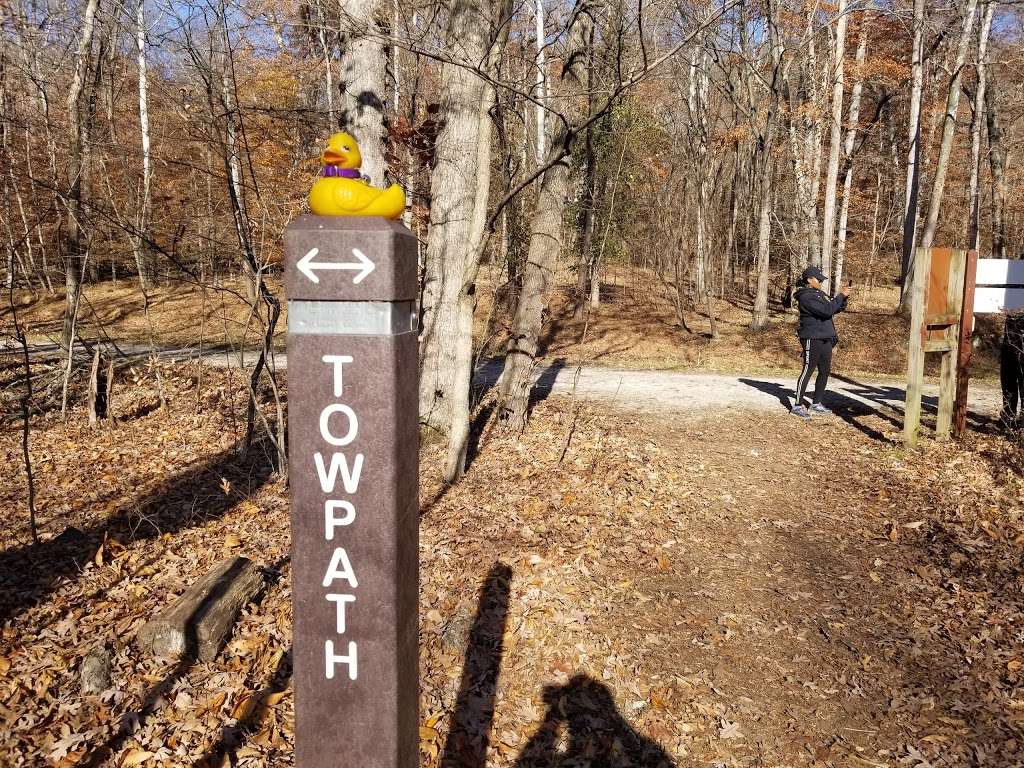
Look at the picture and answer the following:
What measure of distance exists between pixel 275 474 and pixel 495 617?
3674 mm

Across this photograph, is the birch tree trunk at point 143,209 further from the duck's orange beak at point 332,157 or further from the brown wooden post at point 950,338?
the brown wooden post at point 950,338

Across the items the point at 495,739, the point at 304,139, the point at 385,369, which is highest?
the point at 304,139

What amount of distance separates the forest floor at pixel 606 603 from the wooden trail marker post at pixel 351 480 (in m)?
1.70

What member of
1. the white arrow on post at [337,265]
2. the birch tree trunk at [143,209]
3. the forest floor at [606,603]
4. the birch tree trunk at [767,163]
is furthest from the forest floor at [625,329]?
the white arrow on post at [337,265]

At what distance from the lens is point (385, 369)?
6.61 feet

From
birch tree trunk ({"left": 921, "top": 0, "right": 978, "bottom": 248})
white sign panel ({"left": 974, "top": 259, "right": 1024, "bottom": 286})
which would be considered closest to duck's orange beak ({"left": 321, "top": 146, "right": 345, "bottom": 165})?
white sign panel ({"left": 974, "top": 259, "right": 1024, "bottom": 286})

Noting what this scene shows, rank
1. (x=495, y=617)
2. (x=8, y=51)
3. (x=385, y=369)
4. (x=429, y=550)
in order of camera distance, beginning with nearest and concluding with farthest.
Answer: (x=385, y=369), (x=495, y=617), (x=429, y=550), (x=8, y=51)

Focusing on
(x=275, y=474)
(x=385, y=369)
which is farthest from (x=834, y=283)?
(x=385, y=369)

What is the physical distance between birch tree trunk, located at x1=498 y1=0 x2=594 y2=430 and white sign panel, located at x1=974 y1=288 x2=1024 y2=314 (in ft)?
17.1

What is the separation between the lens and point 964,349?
26.3 feet

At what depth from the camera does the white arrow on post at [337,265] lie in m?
1.96

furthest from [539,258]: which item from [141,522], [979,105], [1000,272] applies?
[979,105]

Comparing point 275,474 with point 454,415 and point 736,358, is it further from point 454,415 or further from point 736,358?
point 736,358

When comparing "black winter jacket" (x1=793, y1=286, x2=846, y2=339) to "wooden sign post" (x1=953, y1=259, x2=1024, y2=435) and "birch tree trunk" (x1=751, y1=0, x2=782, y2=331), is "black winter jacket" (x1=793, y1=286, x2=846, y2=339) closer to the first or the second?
"wooden sign post" (x1=953, y1=259, x2=1024, y2=435)
